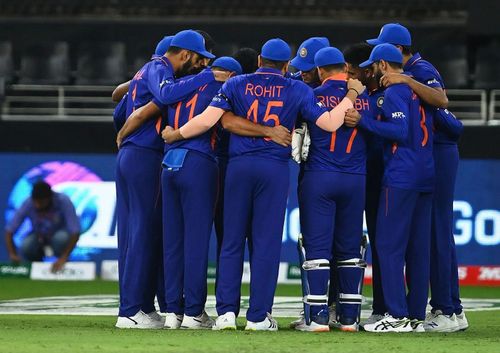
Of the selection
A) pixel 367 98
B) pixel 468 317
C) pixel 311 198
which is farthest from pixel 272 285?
pixel 468 317

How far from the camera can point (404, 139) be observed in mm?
9188

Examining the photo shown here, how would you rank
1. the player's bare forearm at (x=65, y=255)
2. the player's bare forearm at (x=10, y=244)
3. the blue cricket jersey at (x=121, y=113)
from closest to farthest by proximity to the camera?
1. the blue cricket jersey at (x=121, y=113)
2. the player's bare forearm at (x=65, y=255)
3. the player's bare forearm at (x=10, y=244)

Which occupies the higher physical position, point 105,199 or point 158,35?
point 158,35

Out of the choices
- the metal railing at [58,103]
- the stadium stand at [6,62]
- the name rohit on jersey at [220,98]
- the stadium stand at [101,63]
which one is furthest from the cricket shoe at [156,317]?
the stadium stand at [6,62]

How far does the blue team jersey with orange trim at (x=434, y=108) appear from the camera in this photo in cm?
957

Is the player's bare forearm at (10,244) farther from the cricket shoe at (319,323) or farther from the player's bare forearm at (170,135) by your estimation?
the cricket shoe at (319,323)

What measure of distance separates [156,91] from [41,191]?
845 centimetres

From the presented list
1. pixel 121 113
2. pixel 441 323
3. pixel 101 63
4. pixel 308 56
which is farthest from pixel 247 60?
pixel 101 63

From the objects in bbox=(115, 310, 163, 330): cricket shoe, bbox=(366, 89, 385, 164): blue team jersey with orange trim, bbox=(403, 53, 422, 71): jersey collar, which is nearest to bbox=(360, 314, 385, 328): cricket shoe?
bbox=(366, 89, 385, 164): blue team jersey with orange trim

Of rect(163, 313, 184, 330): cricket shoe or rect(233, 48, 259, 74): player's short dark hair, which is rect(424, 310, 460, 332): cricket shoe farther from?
rect(233, 48, 259, 74): player's short dark hair

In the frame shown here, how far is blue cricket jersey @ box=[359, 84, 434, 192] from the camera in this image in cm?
916

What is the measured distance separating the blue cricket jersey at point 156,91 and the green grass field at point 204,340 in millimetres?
1442

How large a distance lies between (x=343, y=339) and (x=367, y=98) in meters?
2.01

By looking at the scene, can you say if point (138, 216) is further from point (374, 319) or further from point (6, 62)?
point (6, 62)
